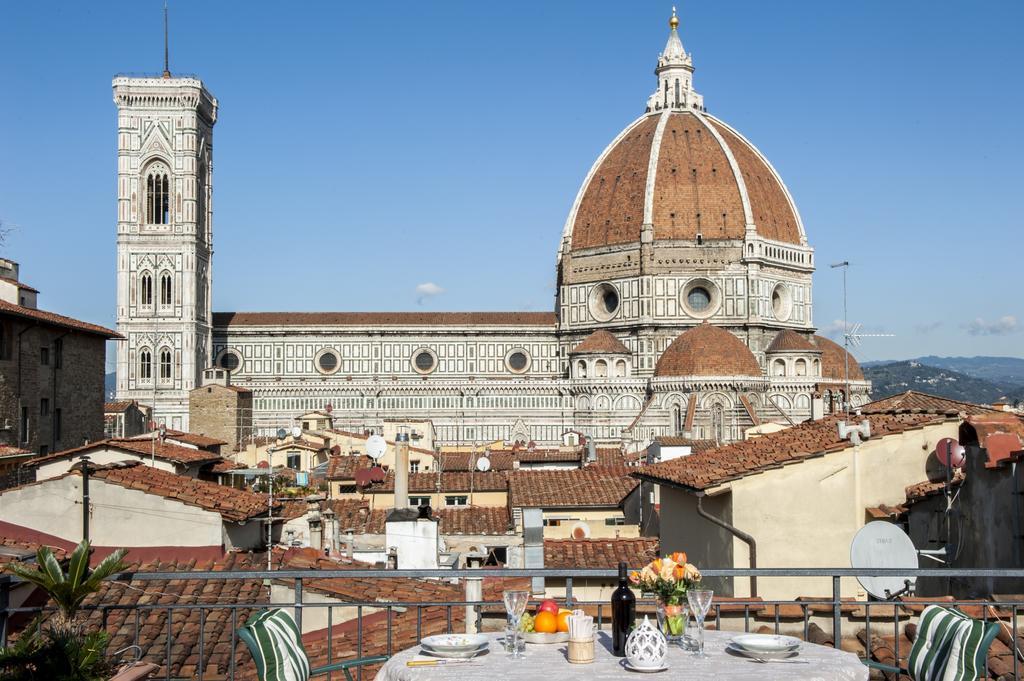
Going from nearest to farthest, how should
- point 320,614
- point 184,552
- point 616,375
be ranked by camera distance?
point 320,614
point 184,552
point 616,375

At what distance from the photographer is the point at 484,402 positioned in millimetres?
88438

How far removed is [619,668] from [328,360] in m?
87.3

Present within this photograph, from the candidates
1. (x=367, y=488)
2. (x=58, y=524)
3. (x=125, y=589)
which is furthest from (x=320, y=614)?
(x=367, y=488)

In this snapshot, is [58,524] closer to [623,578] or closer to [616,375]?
[623,578]

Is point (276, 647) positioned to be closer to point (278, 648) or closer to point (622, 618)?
point (278, 648)

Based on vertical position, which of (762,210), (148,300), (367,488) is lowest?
(367,488)

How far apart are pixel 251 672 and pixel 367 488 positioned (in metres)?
18.7

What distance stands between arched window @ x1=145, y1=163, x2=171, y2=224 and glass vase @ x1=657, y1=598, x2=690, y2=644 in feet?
280

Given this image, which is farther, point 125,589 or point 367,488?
point 367,488

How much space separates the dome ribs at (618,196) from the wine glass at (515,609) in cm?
8709

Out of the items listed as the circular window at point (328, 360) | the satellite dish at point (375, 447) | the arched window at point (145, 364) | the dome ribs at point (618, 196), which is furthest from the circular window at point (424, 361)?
the satellite dish at point (375, 447)

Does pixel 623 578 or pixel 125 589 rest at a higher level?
pixel 623 578

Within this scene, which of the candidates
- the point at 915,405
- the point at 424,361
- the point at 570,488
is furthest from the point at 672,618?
the point at 424,361

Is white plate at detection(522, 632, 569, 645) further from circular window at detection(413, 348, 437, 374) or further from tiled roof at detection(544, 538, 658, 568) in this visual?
circular window at detection(413, 348, 437, 374)
